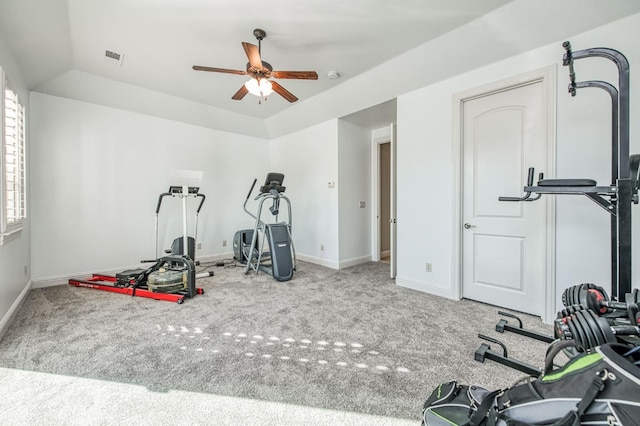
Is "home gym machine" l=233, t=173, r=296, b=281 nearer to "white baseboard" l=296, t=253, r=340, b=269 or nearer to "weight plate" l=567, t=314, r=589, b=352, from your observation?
"white baseboard" l=296, t=253, r=340, b=269

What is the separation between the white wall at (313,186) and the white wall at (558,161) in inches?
56.1

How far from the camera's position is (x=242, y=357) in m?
2.00

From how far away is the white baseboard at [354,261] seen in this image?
4.81 m

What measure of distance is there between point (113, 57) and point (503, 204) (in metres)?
5.00

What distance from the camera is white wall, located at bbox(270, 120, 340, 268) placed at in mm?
4824

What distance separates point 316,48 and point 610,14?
264 centimetres

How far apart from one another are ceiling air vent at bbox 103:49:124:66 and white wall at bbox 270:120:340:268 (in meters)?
3.02

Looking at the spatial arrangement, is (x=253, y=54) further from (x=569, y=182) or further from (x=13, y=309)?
(x=13, y=309)

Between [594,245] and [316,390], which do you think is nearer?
[316,390]

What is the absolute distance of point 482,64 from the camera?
2.92 m

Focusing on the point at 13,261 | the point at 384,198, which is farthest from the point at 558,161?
the point at 13,261

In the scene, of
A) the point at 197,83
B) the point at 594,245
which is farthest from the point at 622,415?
the point at 197,83

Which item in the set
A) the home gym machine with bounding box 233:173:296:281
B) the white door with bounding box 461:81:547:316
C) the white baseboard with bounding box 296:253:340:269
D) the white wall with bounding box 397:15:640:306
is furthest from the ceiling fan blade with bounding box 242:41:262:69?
the white baseboard with bounding box 296:253:340:269

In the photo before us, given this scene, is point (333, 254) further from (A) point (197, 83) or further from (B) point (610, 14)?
(B) point (610, 14)
